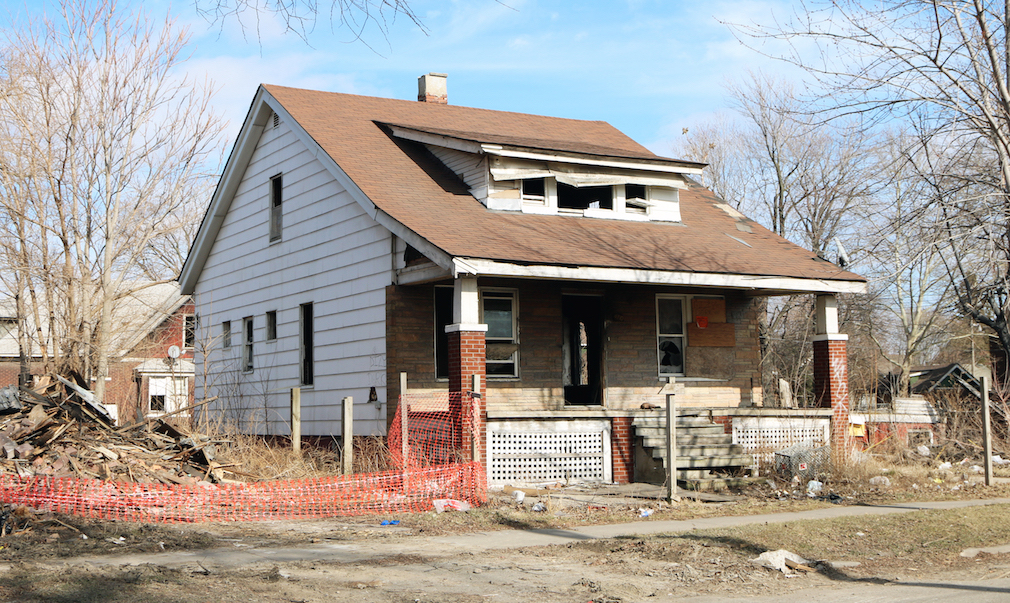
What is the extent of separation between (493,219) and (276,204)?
20.2 ft

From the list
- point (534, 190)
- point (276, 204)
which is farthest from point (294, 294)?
point (534, 190)

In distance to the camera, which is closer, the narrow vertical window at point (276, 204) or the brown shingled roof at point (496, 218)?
the brown shingled roof at point (496, 218)

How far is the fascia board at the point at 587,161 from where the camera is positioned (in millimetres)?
16156

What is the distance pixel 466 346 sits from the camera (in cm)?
1359

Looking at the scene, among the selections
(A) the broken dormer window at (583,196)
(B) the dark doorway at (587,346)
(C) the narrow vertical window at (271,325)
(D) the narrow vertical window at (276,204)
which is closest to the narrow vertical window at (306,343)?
(C) the narrow vertical window at (271,325)

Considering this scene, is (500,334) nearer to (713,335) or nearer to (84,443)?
(713,335)

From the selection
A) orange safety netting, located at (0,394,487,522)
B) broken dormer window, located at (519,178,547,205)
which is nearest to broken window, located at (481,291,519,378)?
broken dormer window, located at (519,178,547,205)

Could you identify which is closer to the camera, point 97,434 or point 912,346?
point 97,434

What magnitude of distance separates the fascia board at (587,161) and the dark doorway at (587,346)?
255cm

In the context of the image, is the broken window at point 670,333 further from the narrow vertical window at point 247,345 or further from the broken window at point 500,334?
the narrow vertical window at point 247,345

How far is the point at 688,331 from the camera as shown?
1847 cm

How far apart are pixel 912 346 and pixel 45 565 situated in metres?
38.2

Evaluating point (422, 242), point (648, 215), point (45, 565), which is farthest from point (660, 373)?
point (45, 565)

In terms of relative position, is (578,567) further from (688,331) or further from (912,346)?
(912,346)
